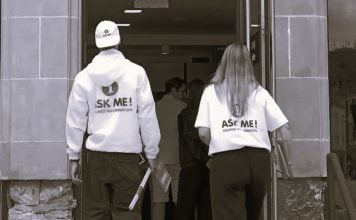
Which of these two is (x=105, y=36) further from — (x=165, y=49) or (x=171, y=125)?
(x=165, y=49)

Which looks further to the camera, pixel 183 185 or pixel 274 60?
pixel 183 185

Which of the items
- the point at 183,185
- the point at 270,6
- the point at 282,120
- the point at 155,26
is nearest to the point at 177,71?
the point at 155,26

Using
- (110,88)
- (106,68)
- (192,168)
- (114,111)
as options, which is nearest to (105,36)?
(106,68)

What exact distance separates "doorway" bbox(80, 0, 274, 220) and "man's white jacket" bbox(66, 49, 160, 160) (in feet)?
6.00

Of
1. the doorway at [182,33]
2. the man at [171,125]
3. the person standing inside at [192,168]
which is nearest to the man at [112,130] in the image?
the doorway at [182,33]

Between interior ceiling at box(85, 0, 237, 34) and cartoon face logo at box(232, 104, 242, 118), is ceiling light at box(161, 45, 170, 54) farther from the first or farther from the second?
cartoon face logo at box(232, 104, 242, 118)

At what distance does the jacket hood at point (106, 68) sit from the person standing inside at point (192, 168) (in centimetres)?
307

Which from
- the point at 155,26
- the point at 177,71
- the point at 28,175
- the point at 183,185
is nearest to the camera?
the point at 28,175

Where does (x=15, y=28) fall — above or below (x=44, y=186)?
above

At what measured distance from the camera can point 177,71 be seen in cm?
1794

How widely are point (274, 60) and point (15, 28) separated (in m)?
2.56

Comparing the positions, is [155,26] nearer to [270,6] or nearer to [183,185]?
[183,185]

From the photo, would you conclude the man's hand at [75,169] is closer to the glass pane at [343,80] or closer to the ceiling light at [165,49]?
the glass pane at [343,80]

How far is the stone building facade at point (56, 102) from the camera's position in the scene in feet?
23.1
